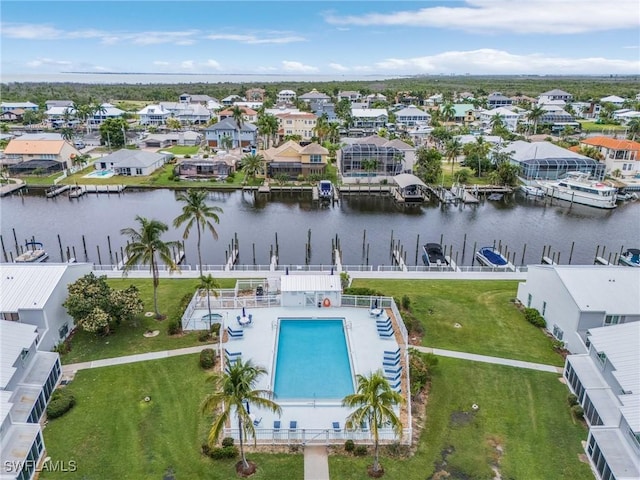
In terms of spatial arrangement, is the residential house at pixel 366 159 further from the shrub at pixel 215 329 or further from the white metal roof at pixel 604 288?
the shrub at pixel 215 329

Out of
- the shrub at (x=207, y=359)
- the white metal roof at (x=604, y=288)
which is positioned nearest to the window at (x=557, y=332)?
the white metal roof at (x=604, y=288)

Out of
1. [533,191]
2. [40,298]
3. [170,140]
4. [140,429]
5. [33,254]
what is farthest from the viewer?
[170,140]

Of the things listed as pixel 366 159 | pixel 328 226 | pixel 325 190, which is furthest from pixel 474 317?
pixel 366 159

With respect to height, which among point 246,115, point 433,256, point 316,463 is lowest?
point 433,256

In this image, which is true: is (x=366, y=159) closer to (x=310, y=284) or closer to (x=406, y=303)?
(x=406, y=303)

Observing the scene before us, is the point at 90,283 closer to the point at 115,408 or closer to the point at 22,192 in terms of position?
the point at 115,408

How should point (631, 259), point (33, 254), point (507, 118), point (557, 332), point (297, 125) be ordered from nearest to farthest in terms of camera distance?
point (557, 332) → point (33, 254) → point (631, 259) → point (297, 125) → point (507, 118)
